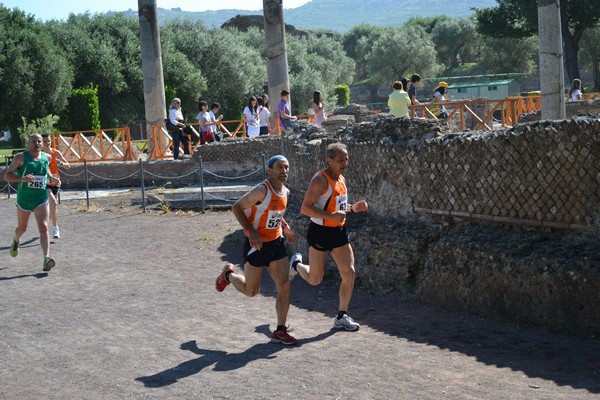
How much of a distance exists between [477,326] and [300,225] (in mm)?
3800

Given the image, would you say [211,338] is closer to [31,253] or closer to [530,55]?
[31,253]

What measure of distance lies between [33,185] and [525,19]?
35.4m

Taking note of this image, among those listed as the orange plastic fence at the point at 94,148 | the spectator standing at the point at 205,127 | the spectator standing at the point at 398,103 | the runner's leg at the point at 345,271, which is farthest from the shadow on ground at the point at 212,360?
the orange plastic fence at the point at 94,148

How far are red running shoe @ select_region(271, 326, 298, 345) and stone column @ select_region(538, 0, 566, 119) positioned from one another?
800cm

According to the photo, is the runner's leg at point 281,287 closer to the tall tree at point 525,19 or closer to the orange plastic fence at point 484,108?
the orange plastic fence at point 484,108

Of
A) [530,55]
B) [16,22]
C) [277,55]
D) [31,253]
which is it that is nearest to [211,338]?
[31,253]

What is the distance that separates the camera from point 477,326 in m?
7.54

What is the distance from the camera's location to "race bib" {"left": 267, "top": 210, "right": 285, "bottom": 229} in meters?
7.23

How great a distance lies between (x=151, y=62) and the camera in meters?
25.0

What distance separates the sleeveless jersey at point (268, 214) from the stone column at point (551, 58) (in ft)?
24.7

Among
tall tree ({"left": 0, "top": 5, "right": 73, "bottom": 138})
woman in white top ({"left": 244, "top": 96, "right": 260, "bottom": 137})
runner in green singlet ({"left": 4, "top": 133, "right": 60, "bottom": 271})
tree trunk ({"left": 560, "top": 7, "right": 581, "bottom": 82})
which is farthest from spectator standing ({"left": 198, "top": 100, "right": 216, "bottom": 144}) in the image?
tree trunk ({"left": 560, "top": 7, "right": 581, "bottom": 82})

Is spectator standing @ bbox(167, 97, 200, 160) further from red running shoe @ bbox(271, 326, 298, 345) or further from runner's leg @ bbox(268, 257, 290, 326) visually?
red running shoe @ bbox(271, 326, 298, 345)

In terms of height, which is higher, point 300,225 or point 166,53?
point 166,53

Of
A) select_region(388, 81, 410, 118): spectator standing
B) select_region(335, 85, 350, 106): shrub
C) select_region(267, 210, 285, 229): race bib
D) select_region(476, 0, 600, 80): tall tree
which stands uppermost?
select_region(476, 0, 600, 80): tall tree
